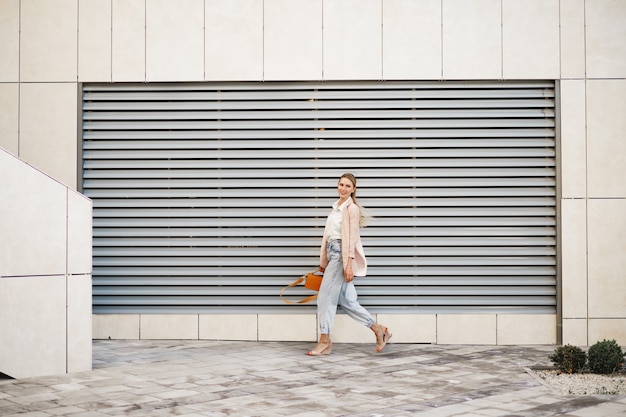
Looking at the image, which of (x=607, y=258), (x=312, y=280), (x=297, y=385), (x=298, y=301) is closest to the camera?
(x=297, y=385)

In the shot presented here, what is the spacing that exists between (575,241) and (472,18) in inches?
125

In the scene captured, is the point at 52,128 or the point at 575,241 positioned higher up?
the point at 52,128

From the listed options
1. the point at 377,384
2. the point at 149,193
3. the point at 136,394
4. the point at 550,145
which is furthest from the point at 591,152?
the point at 136,394

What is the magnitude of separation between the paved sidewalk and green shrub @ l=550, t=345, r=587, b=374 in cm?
37

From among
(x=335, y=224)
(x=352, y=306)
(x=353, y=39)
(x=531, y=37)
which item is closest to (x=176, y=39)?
(x=353, y=39)

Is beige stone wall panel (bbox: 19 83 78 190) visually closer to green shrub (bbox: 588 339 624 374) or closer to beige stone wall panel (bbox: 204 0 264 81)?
Result: beige stone wall panel (bbox: 204 0 264 81)

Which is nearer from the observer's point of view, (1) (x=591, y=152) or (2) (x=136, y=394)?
(2) (x=136, y=394)

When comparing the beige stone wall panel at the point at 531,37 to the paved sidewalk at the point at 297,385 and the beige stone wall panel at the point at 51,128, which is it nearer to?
the paved sidewalk at the point at 297,385

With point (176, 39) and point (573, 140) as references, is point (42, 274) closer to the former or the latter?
point (176, 39)

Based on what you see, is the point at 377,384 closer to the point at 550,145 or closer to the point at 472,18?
the point at 550,145

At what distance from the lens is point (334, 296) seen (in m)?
9.16

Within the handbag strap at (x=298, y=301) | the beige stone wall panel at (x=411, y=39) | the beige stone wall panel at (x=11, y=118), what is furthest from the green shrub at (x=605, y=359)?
the beige stone wall panel at (x=11, y=118)

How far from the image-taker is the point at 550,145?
10.1 metres

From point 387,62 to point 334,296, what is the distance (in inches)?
125
